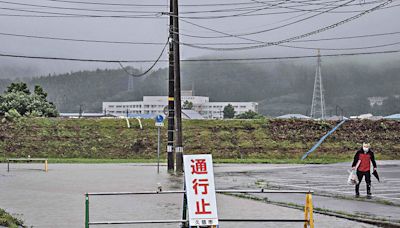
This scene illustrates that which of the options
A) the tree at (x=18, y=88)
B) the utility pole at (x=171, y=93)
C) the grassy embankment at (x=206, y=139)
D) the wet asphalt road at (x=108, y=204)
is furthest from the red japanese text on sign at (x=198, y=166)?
the tree at (x=18, y=88)

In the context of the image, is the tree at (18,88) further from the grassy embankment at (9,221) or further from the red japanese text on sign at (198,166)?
the red japanese text on sign at (198,166)

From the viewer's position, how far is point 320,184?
2142 centimetres

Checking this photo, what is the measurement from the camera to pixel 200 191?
9250mm

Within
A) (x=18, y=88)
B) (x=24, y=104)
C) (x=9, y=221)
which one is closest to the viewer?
(x=9, y=221)

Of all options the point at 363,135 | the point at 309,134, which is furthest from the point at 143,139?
the point at 363,135

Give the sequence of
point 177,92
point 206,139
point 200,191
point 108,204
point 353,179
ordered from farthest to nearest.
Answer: point 206,139 → point 177,92 → point 353,179 → point 108,204 → point 200,191

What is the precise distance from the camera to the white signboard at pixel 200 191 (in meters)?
9.02

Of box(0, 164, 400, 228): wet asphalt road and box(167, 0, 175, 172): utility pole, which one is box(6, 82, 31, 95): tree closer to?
box(167, 0, 175, 172): utility pole

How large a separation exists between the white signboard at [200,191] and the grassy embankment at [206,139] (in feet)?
113

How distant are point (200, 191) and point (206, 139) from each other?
4033 cm

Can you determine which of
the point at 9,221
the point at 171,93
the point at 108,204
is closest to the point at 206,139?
the point at 171,93

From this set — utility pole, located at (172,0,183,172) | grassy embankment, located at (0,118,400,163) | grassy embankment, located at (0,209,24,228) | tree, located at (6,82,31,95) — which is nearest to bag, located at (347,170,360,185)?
grassy embankment, located at (0,209,24,228)

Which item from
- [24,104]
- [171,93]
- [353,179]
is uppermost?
[24,104]

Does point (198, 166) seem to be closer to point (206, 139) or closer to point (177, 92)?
point (177, 92)
